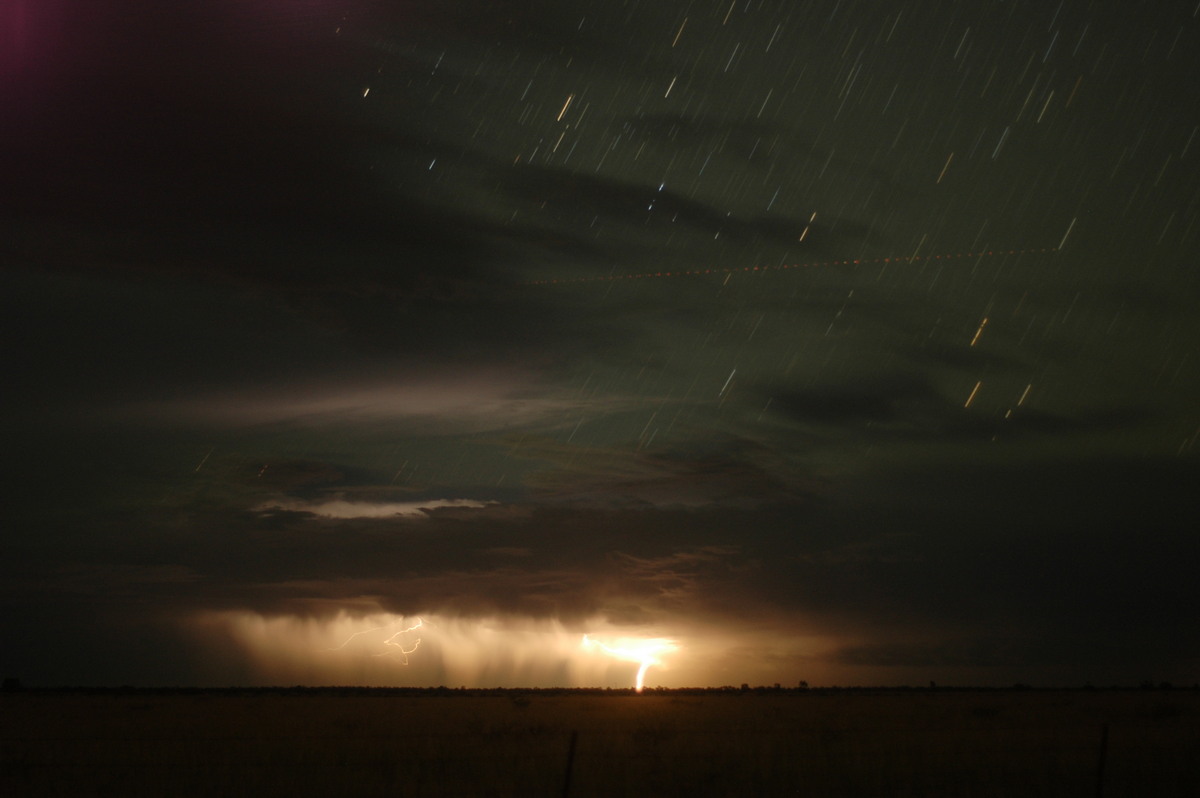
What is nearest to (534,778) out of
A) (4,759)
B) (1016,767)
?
(1016,767)

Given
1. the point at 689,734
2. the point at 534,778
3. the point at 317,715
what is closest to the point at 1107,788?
the point at 534,778

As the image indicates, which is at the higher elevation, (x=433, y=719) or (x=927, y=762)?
(x=433, y=719)

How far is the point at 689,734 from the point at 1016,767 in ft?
41.4

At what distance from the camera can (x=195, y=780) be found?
17766 millimetres

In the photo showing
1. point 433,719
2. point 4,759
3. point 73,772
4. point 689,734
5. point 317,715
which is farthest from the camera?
point 317,715

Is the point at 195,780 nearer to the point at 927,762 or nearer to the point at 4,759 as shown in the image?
the point at 4,759

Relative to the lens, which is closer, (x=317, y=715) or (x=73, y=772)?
(x=73, y=772)

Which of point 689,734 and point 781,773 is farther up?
point 689,734

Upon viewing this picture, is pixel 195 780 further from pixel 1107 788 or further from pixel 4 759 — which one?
pixel 1107 788

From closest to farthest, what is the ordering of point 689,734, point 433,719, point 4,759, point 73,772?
point 73,772
point 4,759
point 689,734
point 433,719

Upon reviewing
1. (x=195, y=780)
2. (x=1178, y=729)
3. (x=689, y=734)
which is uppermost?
(x=1178, y=729)

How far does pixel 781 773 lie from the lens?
1897cm

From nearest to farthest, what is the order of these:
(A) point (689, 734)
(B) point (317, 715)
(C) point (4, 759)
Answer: (C) point (4, 759), (A) point (689, 734), (B) point (317, 715)

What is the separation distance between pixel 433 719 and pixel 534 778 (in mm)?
23313
